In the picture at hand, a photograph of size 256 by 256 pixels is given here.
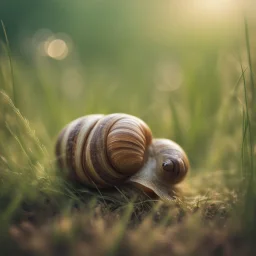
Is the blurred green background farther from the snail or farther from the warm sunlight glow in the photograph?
the snail

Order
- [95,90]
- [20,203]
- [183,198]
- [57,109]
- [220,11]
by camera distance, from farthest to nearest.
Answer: [220,11] → [95,90] → [57,109] → [183,198] → [20,203]

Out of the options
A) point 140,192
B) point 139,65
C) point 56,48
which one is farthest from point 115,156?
point 139,65

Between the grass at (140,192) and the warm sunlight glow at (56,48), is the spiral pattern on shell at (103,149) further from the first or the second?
the warm sunlight glow at (56,48)

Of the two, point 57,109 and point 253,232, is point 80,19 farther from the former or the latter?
point 253,232

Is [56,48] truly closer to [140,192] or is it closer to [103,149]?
[103,149]

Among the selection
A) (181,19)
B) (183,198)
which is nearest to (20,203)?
(183,198)

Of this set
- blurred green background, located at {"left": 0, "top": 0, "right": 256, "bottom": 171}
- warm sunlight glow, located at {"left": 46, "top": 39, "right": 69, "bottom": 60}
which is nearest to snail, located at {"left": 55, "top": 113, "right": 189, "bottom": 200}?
blurred green background, located at {"left": 0, "top": 0, "right": 256, "bottom": 171}

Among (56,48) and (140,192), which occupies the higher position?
(56,48)
